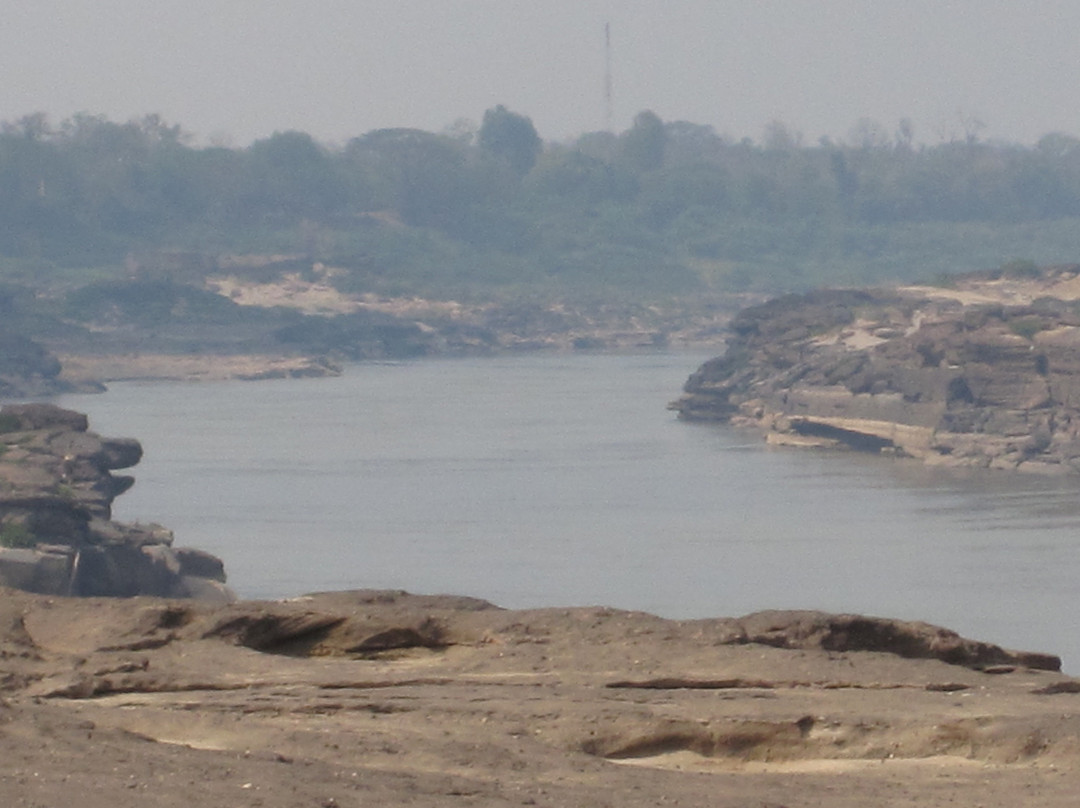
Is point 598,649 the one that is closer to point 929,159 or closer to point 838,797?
point 838,797

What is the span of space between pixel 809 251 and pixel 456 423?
2866 inches

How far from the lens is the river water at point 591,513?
104ft

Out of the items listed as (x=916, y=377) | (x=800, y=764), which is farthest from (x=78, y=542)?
(x=916, y=377)

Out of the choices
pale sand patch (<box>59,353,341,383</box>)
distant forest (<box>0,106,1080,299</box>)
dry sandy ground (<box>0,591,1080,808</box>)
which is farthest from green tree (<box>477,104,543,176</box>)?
dry sandy ground (<box>0,591,1080,808</box>)

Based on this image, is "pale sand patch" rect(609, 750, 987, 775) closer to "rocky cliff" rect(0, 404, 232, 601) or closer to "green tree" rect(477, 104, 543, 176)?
"rocky cliff" rect(0, 404, 232, 601)

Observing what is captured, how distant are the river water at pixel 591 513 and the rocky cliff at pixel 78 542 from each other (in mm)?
2354

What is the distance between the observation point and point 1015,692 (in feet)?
25.5

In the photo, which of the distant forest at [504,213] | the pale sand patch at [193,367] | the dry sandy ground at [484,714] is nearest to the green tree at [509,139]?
the distant forest at [504,213]

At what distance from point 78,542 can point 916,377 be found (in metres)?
34.0

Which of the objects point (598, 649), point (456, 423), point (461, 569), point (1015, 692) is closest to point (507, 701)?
point (598, 649)

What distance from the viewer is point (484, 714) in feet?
23.2

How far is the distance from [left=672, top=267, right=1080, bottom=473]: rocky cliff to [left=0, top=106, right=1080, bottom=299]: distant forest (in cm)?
3518

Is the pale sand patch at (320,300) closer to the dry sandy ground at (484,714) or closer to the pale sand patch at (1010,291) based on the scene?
the pale sand patch at (1010,291)

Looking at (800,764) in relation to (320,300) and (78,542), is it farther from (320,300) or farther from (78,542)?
(320,300)
